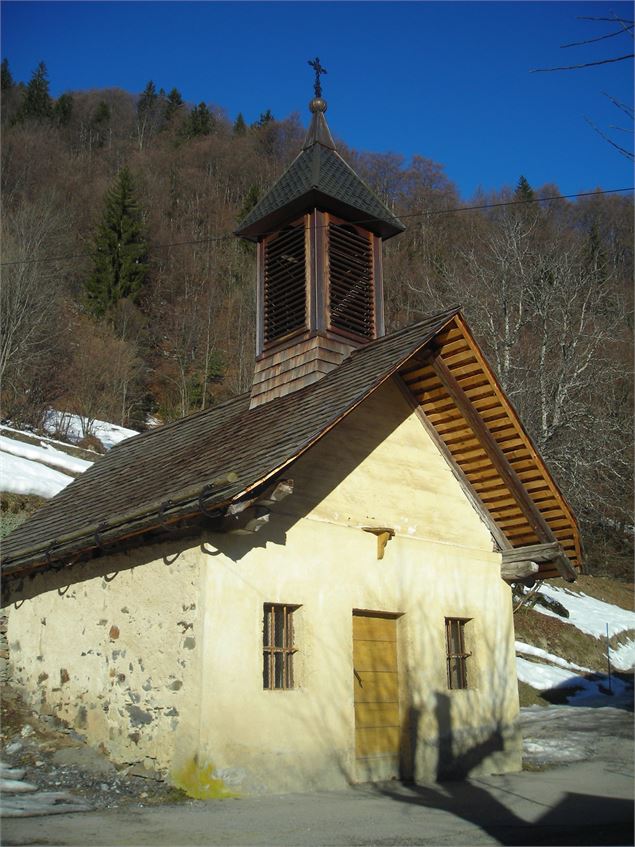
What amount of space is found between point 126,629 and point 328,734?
2.56m

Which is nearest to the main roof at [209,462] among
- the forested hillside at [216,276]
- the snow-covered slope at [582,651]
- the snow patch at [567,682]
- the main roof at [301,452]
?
the main roof at [301,452]

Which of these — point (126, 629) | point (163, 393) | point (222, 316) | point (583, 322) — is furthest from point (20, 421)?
point (126, 629)

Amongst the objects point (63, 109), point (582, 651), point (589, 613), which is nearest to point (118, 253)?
point (63, 109)

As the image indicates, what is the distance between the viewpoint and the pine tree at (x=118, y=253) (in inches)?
1698

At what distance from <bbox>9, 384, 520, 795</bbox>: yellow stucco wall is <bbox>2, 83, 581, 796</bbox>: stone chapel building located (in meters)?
0.03

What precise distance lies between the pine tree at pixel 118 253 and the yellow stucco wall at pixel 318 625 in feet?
109

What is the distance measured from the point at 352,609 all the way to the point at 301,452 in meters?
2.52

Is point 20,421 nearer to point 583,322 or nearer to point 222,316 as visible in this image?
point 222,316

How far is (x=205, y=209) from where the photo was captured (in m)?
52.2

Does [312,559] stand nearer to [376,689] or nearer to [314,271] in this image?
[376,689]

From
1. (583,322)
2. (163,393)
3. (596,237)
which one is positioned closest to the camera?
(583,322)

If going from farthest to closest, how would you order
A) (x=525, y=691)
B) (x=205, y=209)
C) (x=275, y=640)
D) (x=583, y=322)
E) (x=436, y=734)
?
(x=205, y=209), (x=583, y=322), (x=525, y=691), (x=436, y=734), (x=275, y=640)

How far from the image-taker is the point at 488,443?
11711mm

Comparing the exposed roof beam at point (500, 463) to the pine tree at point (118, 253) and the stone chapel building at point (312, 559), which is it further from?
the pine tree at point (118, 253)
